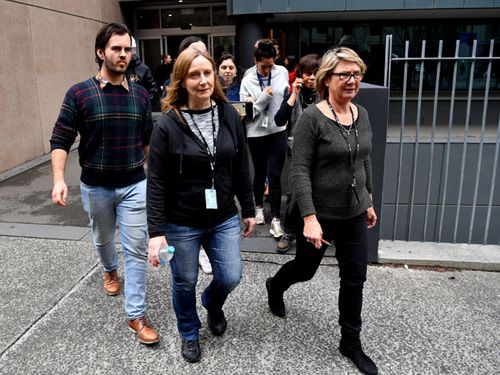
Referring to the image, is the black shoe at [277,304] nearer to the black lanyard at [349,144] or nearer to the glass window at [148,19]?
the black lanyard at [349,144]

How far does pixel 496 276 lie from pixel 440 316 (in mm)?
1019

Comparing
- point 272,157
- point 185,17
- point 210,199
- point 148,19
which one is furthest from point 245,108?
point 148,19

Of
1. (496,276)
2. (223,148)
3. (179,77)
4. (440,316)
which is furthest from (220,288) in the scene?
(496,276)

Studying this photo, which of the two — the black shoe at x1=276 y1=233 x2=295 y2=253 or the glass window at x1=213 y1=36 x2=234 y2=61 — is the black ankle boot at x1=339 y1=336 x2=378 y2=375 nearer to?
the black shoe at x1=276 y1=233 x2=295 y2=253

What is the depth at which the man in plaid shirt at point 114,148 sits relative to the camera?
2.91m

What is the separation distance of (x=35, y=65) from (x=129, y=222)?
683cm

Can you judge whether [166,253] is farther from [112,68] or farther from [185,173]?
[112,68]

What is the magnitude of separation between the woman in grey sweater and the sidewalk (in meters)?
0.35

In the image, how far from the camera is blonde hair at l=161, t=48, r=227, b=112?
2.47m

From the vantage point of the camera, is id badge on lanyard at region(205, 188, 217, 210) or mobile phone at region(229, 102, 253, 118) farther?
mobile phone at region(229, 102, 253, 118)

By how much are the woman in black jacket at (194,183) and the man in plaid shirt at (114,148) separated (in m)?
0.44

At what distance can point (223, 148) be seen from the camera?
2.60m

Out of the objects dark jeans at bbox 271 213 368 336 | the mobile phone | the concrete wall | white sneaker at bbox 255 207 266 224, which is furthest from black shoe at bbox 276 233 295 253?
the concrete wall

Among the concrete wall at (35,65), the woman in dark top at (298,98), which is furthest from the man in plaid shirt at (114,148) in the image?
the concrete wall at (35,65)
